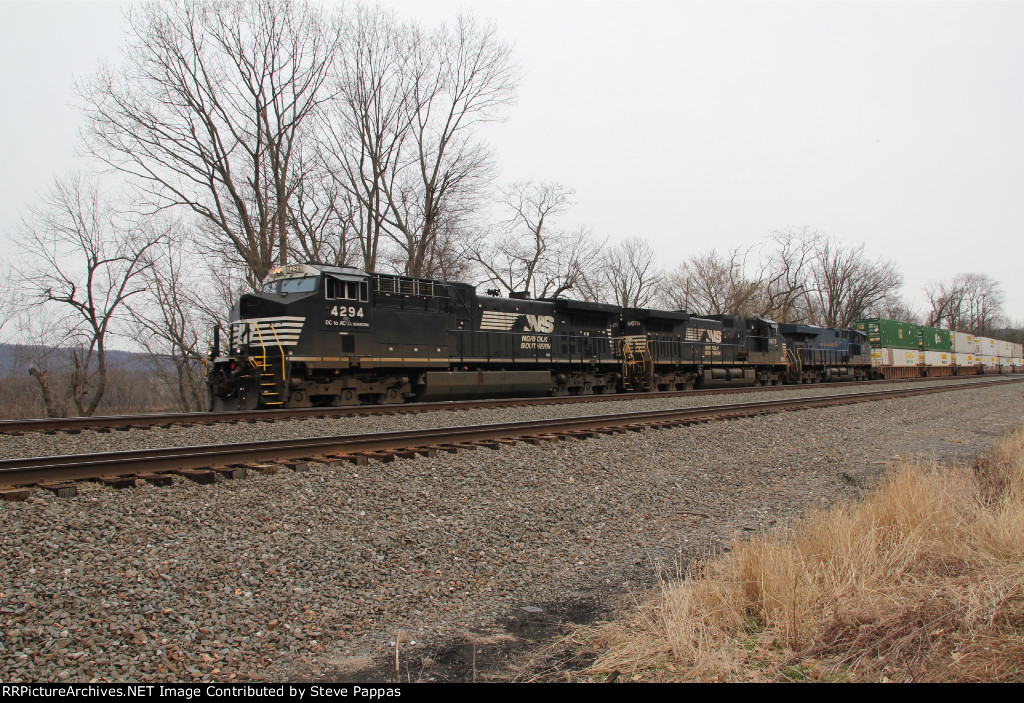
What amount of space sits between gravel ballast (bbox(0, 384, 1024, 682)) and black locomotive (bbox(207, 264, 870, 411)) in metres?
7.47

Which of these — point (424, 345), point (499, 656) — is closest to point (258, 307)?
point (424, 345)

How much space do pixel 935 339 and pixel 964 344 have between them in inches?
300

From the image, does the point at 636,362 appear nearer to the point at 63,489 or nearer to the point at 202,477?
the point at 202,477

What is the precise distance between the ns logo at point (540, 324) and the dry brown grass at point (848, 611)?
1416cm

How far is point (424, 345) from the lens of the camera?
15.9m

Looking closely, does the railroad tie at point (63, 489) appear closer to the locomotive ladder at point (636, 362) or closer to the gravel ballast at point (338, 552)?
the gravel ballast at point (338, 552)

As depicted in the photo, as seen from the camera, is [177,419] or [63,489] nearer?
[63,489]

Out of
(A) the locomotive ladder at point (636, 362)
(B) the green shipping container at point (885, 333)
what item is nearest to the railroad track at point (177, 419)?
(A) the locomotive ladder at point (636, 362)

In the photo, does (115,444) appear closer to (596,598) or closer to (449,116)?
(596,598)

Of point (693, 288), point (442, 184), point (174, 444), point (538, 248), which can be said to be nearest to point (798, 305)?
point (693, 288)

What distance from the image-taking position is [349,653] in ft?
11.3

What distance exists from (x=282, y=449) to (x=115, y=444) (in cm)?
331

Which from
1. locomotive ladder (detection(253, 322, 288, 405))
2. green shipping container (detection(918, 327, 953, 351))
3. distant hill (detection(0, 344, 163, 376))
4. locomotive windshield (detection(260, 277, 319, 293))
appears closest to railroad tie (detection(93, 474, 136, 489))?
locomotive ladder (detection(253, 322, 288, 405))

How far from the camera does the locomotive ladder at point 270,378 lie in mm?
13164
